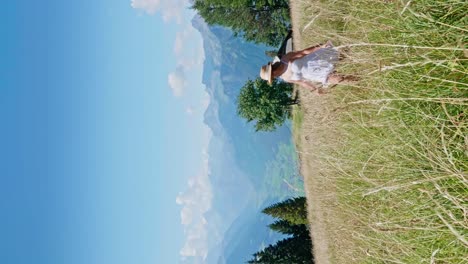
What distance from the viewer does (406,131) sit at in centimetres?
317

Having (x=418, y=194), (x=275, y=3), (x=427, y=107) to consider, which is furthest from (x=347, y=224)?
(x=275, y=3)

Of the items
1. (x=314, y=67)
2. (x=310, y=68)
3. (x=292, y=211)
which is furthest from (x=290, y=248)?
→ (x=314, y=67)

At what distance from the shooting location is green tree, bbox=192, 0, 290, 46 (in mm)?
32781

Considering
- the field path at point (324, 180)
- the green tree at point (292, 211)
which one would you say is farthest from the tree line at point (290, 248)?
the field path at point (324, 180)

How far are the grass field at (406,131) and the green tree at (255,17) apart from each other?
94.5 ft

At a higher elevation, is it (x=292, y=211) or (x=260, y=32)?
(x=260, y=32)

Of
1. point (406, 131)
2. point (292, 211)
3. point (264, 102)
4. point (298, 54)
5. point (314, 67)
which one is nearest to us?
point (406, 131)

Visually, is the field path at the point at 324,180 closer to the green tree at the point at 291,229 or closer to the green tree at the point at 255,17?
the green tree at the point at 291,229

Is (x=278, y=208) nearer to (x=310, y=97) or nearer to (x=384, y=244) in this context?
(x=310, y=97)

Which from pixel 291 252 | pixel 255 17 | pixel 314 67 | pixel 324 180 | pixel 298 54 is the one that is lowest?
pixel 291 252

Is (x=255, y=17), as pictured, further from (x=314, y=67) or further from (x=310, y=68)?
(x=314, y=67)

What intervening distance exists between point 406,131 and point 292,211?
710 inches

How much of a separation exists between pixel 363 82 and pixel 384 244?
146cm

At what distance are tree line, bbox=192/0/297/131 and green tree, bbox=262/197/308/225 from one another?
9009mm
